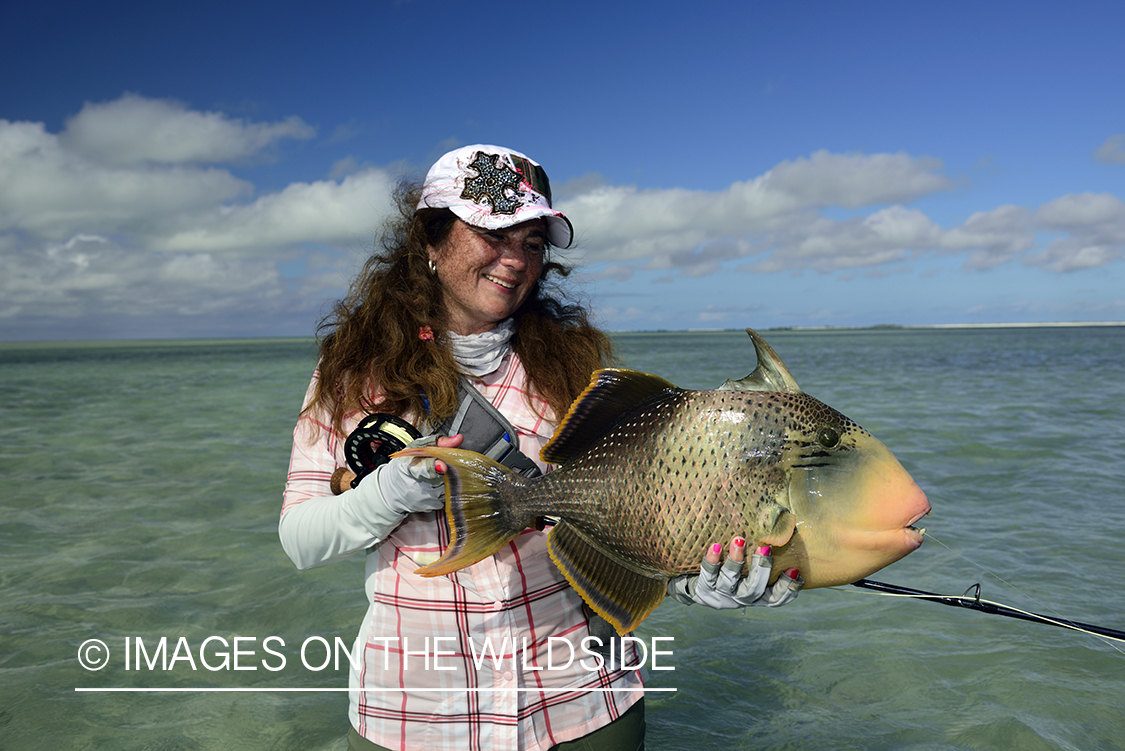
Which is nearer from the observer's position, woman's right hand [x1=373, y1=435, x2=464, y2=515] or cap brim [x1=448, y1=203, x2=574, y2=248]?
woman's right hand [x1=373, y1=435, x2=464, y2=515]

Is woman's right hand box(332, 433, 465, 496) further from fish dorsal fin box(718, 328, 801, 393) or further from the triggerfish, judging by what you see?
fish dorsal fin box(718, 328, 801, 393)

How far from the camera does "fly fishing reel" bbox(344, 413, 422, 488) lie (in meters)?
2.13

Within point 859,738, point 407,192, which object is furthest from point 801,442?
point 859,738

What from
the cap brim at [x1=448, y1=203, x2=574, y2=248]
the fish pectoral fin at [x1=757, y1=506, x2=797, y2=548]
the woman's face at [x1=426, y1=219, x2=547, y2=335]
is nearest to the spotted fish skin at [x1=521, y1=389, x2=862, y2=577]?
the fish pectoral fin at [x1=757, y1=506, x2=797, y2=548]

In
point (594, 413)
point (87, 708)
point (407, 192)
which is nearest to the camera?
point (594, 413)

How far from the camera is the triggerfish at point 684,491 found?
178 cm

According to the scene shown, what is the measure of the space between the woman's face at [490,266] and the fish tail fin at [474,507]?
61cm

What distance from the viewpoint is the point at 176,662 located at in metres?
5.05

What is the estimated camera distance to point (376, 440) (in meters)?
2.14

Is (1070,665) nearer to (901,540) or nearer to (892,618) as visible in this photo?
(892,618)

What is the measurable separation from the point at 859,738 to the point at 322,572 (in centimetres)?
479

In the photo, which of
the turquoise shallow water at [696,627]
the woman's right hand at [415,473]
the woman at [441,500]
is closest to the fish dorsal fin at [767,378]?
the woman at [441,500]

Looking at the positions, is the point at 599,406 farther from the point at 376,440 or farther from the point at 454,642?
the point at 454,642

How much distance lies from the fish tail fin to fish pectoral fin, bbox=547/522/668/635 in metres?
0.13
